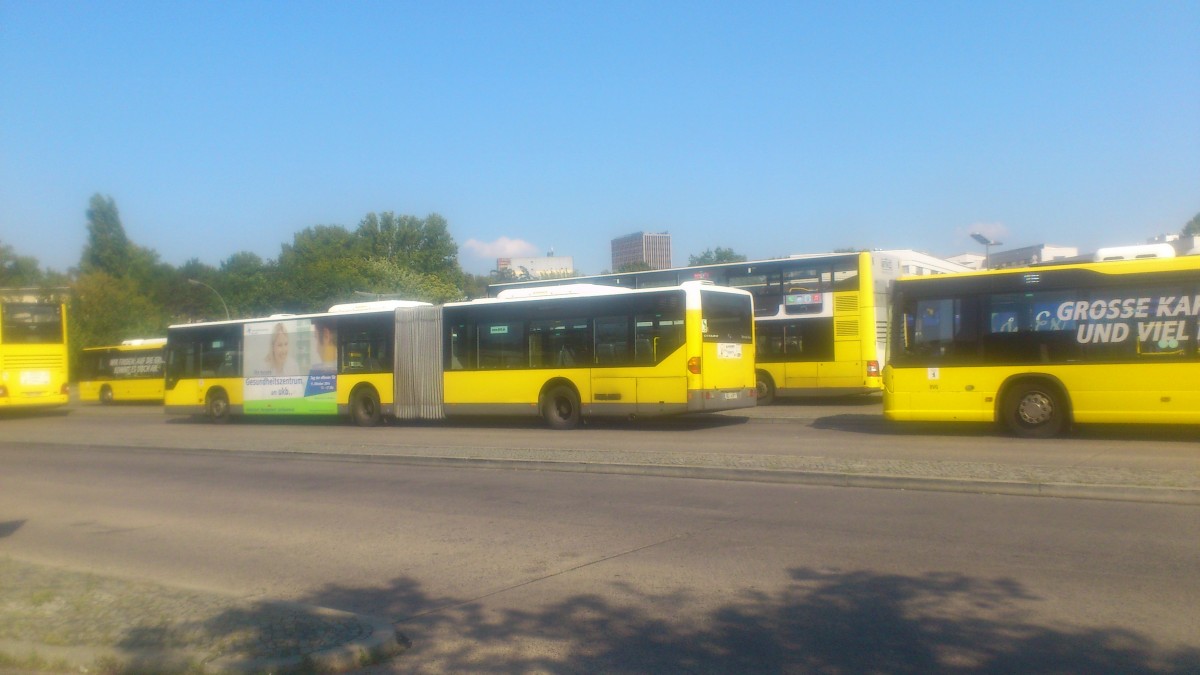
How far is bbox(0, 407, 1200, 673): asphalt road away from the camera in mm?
5488

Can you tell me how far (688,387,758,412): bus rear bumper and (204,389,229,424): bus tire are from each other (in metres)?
14.7

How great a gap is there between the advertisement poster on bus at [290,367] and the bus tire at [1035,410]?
16.3 metres

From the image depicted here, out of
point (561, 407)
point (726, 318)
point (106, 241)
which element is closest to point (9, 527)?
point (561, 407)

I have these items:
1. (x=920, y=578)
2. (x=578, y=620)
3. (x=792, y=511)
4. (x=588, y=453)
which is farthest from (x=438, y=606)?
(x=588, y=453)

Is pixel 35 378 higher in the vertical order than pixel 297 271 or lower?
lower

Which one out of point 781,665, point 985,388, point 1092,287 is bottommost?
point 781,665

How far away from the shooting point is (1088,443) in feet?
49.0

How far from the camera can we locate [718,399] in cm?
1962

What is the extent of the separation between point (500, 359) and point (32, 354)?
17.5m

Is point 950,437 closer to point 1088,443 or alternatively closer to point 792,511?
point 1088,443

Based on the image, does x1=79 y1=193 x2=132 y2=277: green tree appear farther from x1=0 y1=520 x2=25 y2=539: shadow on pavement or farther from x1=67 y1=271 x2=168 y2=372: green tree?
x1=0 y1=520 x2=25 y2=539: shadow on pavement

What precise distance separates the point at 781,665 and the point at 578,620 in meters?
1.49

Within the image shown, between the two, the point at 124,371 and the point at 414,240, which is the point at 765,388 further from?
the point at 414,240

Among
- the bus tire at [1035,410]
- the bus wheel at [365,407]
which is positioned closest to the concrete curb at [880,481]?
the bus tire at [1035,410]
